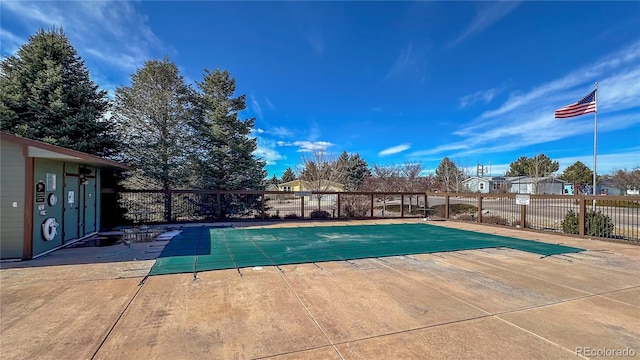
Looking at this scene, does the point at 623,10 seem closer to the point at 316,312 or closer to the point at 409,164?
the point at 316,312

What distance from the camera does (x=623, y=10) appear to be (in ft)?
26.5

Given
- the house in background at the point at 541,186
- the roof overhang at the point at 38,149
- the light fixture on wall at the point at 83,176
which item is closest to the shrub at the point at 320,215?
the light fixture on wall at the point at 83,176

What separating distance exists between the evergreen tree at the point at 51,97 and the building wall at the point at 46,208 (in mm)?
4671

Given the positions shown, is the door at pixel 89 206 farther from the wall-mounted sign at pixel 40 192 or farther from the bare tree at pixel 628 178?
the bare tree at pixel 628 178

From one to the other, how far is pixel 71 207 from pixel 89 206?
134 centimetres

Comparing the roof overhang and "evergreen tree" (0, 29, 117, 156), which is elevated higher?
"evergreen tree" (0, 29, 117, 156)

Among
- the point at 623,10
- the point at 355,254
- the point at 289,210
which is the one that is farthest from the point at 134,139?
the point at 623,10

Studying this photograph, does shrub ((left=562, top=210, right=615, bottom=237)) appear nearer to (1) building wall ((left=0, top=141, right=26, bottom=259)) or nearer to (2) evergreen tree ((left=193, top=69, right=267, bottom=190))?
(2) evergreen tree ((left=193, top=69, right=267, bottom=190))

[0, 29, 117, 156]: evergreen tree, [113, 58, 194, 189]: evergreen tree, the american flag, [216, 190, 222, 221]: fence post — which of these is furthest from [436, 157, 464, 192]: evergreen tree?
[0, 29, 117, 156]: evergreen tree

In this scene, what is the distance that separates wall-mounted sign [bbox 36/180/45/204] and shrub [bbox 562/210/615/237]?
12749mm

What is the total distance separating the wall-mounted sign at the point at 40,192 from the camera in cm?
543

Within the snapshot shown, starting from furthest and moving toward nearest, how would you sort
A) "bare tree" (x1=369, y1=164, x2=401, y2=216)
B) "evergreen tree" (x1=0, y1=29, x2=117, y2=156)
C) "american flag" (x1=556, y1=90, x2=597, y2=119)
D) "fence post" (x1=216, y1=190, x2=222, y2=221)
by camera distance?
1. "bare tree" (x1=369, y1=164, x2=401, y2=216)
2. "fence post" (x1=216, y1=190, x2=222, y2=221)
3. "american flag" (x1=556, y1=90, x2=597, y2=119)
4. "evergreen tree" (x1=0, y1=29, x2=117, y2=156)

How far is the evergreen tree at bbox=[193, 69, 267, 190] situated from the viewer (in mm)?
13117

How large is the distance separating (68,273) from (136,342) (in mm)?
3090
